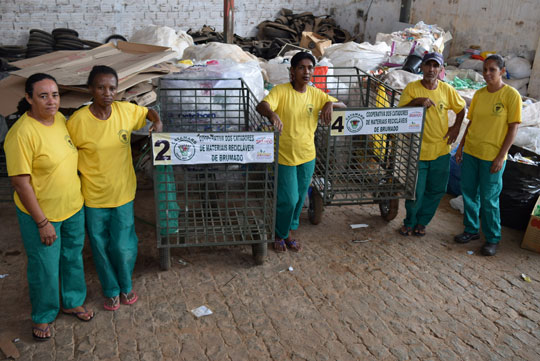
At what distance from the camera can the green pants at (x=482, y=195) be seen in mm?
4234

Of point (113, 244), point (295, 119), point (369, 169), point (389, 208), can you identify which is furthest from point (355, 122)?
point (113, 244)

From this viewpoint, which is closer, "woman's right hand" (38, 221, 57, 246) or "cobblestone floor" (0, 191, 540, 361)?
"woman's right hand" (38, 221, 57, 246)

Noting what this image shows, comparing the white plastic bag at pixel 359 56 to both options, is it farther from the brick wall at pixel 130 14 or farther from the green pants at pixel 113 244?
the brick wall at pixel 130 14

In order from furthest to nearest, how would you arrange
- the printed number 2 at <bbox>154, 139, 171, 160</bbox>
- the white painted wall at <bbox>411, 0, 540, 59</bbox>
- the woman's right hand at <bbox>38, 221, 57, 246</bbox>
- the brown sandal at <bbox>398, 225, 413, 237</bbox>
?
the white painted wall at <bbox>411, 0, 540, 59</bbox> < the brown sandal at <bbox>398, 225, 413, 237</bbox> < the printed number 2 at <bbox>154, 139, 171, 160</bbox> < the woman's right hand at <bbox>38, 221, 57, 246</bbox>

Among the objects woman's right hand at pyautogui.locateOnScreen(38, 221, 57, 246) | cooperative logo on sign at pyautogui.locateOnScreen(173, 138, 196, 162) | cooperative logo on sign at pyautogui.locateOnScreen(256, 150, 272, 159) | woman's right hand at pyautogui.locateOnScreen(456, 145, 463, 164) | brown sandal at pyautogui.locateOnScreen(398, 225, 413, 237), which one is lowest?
brown sandal at pyautogui.locateOnScreen(398, 225, 413, 237)

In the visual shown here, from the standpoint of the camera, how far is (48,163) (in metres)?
2.85

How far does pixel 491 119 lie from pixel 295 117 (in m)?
1.68

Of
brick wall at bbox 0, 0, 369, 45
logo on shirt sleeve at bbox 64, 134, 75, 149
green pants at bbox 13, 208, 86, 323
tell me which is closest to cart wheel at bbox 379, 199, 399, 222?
green pants at bbox 13, 208, 86, 323

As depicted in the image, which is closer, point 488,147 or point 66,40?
point 488,147

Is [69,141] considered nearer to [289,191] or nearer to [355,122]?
[289,191]

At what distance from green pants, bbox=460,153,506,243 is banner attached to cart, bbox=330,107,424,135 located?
662 millimetres

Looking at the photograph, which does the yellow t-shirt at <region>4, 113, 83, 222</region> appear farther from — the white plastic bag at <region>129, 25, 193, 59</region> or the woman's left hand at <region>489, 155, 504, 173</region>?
the white plastic bag at <region>129, 25, 193, 59</region>

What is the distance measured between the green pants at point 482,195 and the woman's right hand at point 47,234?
11.3 ft

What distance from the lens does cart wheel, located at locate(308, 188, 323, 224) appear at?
15.7ft
